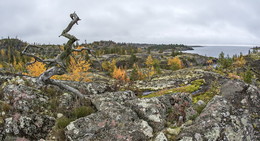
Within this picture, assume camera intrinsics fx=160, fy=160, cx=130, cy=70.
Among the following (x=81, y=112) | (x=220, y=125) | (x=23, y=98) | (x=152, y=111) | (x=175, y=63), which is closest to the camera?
(x=220, y=125)

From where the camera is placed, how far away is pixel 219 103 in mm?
7723

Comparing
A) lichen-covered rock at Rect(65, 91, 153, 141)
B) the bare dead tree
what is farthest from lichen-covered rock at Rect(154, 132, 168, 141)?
the bare dead tree

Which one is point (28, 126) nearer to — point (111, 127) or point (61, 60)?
point (111, 127)

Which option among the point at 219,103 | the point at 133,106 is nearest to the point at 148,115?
the point at 133,106

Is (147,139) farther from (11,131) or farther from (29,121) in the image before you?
(11,131)

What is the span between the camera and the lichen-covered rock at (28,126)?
686 cm

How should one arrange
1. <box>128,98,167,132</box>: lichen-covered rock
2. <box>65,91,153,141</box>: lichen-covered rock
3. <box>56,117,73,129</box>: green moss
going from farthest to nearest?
<box>128,98,167,132</box>: lichen-covered rock → <box>56,117,73,129</box>: green moss → <box>65,91,153,141</box>: lichen-covered rock

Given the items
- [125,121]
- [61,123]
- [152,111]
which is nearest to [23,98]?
[61,123]

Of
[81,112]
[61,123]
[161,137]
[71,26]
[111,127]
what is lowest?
[161,137]

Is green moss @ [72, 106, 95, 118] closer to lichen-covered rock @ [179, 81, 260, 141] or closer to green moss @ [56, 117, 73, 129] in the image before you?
green moss @ [56, 117, 73, 129]

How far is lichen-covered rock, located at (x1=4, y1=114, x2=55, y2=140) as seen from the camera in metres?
6.86

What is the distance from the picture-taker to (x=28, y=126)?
7.06 meters

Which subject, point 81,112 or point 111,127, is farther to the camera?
point 81,112

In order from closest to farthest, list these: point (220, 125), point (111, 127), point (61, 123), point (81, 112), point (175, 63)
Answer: point (220, 125) → point (111, 127) → point (61, 123) → point (81, 112) → point (175, 63)
